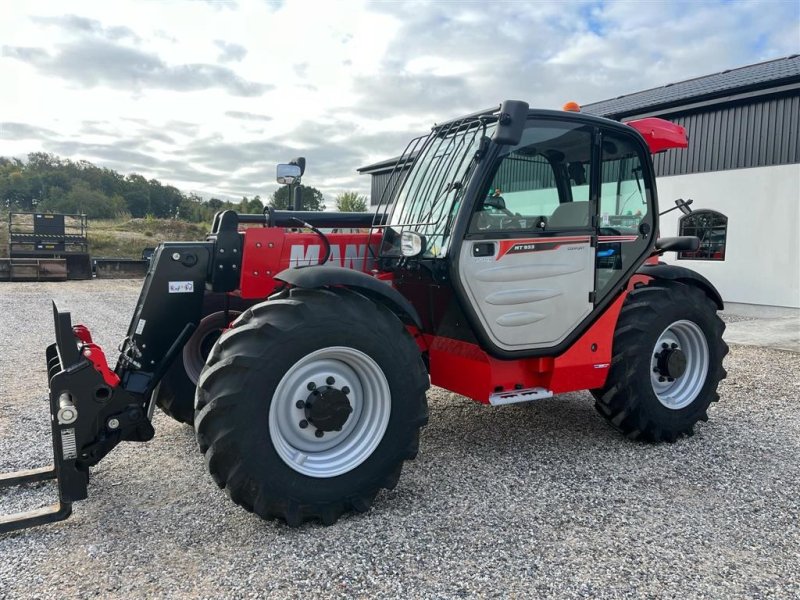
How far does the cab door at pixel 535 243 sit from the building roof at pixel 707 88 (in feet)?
40.5

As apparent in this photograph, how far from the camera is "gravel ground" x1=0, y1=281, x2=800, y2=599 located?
260cm

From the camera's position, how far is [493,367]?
12.9 ft

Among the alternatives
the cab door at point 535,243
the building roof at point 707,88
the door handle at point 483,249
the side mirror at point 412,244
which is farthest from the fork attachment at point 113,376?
the building roof at point 707,88

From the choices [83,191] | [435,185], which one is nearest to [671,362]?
[435,185]

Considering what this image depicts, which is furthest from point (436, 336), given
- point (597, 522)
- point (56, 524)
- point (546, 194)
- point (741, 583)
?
A: point (56, 524)

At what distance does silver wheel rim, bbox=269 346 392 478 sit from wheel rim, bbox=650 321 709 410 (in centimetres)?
237

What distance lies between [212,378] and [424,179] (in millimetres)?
2102

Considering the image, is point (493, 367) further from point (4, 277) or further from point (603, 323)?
point (4, 277)

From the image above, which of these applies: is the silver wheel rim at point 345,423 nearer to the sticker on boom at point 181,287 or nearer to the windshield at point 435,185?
the windshield at point 435,185

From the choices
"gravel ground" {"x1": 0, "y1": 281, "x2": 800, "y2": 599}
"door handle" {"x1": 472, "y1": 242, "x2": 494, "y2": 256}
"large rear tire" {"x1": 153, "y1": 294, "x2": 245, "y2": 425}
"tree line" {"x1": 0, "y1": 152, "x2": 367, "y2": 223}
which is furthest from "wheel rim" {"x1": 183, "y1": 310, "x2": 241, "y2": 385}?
"tree line" {"x1": 0, "y1": 152, "x2": 367, "y2": 223}

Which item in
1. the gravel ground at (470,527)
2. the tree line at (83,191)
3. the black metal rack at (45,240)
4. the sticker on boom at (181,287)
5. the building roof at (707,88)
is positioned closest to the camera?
the gravel ground at (470,527)

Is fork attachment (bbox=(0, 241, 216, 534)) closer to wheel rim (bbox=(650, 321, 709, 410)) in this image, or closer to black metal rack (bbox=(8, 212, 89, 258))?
wheel rim (bbox=(650, 321, 709, 410))

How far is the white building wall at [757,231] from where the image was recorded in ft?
44.4

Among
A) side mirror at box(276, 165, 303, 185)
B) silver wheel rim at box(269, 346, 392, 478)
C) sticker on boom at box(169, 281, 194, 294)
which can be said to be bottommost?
silver wheel rim at box(269, 346, 392, 478)
